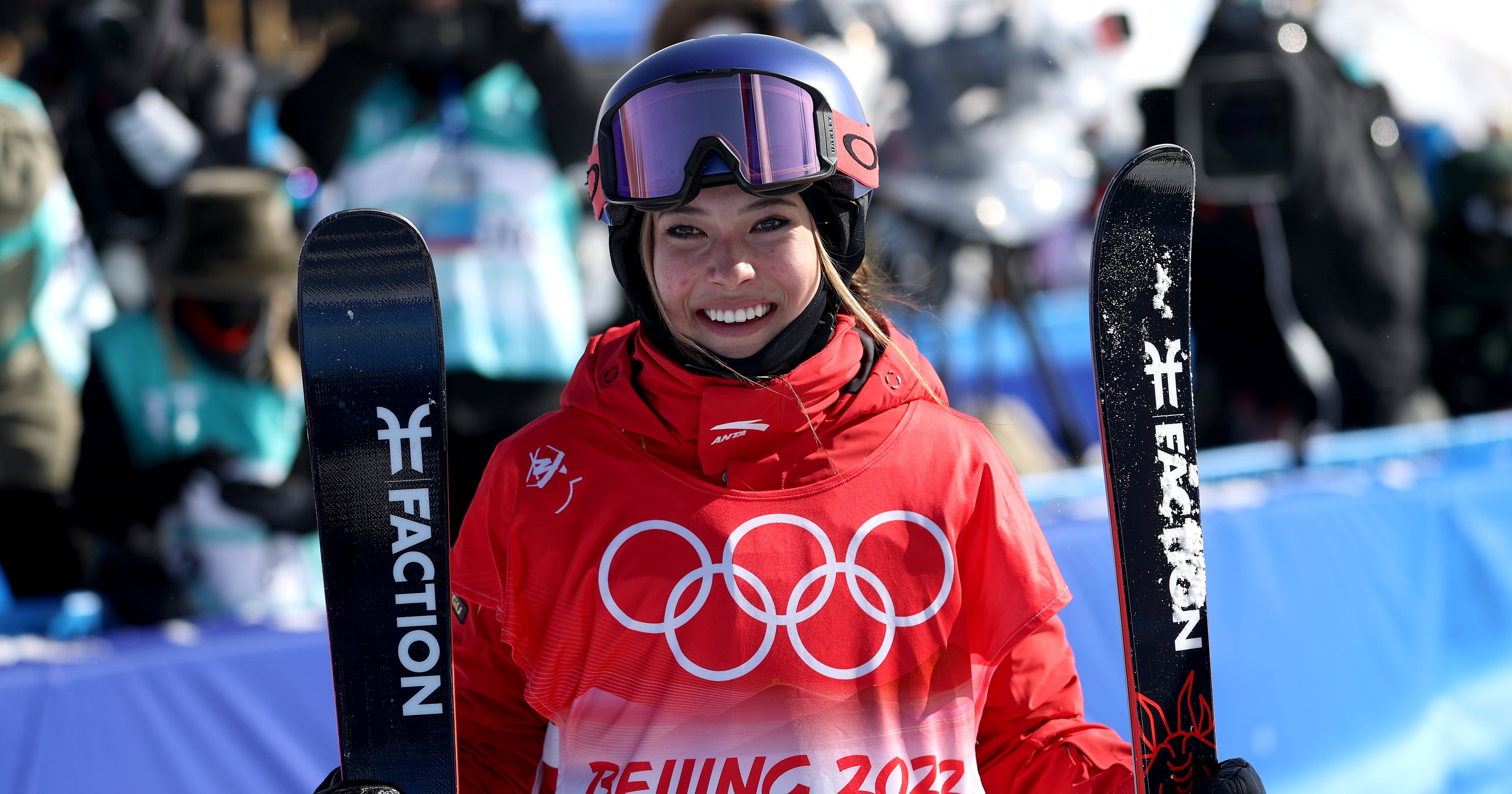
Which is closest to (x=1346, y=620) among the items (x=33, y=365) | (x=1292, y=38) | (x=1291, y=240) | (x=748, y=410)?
(x=1291, y=240)

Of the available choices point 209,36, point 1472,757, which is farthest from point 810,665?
point 209,36

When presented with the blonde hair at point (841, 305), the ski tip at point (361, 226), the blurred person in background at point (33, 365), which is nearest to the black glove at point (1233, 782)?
the blonde hair at point (841, 305)

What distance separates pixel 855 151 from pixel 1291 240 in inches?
184

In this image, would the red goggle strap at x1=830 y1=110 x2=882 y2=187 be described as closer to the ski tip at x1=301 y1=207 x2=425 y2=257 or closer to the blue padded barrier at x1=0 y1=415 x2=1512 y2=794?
the ski tip at x1=301 y1=207 x2=425 y2=257

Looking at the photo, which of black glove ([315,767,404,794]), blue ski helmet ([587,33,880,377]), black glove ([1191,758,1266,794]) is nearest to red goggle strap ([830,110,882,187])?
blue ski helmet ([587,33,880,377])

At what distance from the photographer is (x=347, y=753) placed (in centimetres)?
177

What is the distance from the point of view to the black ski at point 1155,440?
187 centimetres

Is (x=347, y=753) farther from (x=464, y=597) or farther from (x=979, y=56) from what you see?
(x=979, y=56)

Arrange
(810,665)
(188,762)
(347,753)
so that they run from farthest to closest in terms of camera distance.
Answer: (188,762)
(347,753)
(810,665)

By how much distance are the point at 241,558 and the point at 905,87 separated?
3.52m

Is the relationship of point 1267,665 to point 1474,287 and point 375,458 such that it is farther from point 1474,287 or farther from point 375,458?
point 1474,287

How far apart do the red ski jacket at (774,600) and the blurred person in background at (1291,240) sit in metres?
4.14

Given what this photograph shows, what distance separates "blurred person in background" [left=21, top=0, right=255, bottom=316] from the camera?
4500 millimetres

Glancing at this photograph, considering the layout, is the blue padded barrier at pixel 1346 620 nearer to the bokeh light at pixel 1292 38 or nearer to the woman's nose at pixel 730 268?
the bokeh light at pixel 1292 38
